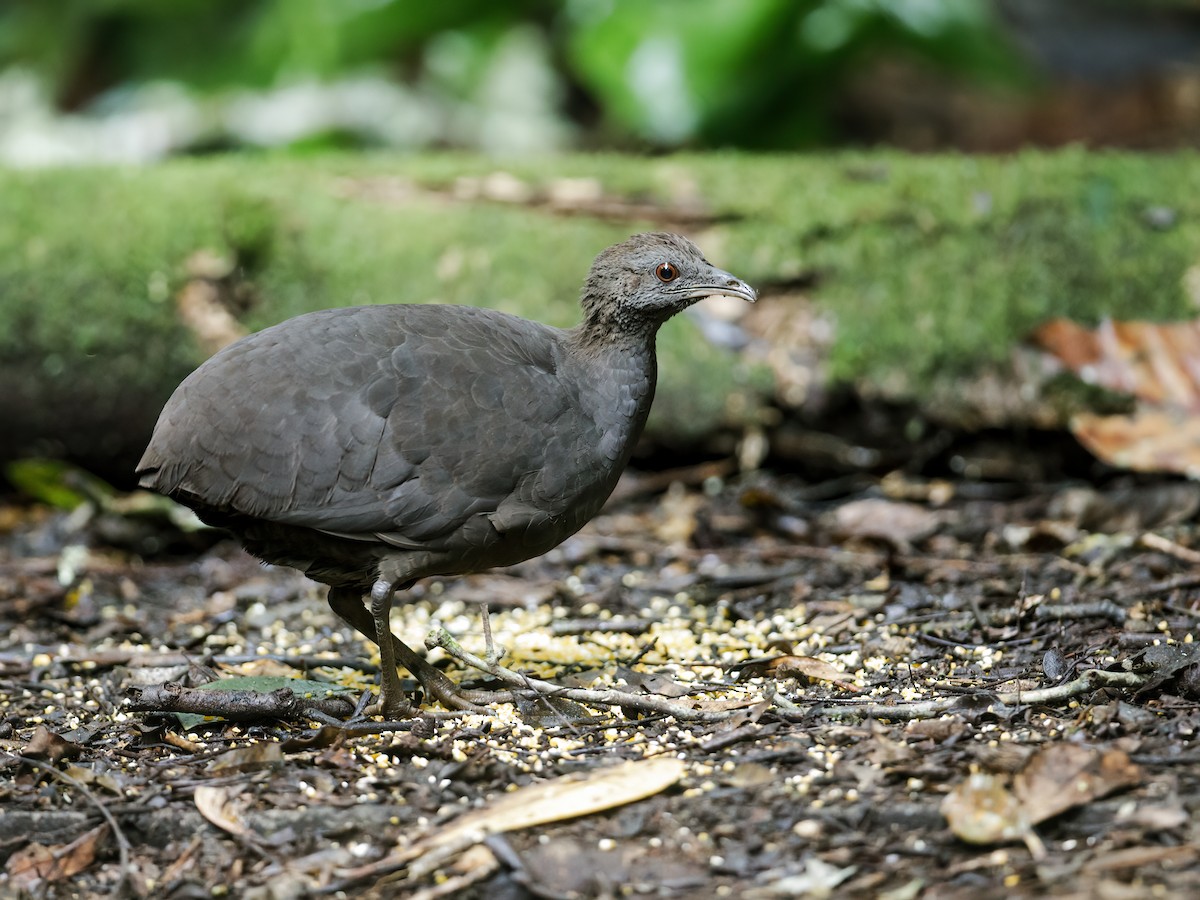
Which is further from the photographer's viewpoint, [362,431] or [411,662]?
[411,662]

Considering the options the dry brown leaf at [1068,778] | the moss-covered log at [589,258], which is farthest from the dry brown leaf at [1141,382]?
the dry brown leaf at [1068,778]

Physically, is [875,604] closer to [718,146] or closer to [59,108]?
[718,146]

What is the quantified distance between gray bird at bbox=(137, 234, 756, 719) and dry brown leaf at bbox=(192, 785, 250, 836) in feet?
2.28

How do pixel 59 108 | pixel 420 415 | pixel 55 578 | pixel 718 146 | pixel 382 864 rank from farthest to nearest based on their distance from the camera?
pixel 59 108
pixel 718 146
pixel 55 578
pixel 420 415
pixel 382 864

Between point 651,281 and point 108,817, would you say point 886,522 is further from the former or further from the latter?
point 108,817

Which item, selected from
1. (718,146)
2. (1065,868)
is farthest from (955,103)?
(1065,868)

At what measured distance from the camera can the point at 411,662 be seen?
3.96m

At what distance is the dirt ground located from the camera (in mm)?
2697

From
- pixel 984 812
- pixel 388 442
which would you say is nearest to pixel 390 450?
pixel 388 442

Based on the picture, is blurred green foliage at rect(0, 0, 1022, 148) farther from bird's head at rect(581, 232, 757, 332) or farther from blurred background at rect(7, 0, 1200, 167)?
bird's head at rect(581, 232, 757, 332)

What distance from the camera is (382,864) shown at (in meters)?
2.75

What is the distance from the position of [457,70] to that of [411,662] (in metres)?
7.06

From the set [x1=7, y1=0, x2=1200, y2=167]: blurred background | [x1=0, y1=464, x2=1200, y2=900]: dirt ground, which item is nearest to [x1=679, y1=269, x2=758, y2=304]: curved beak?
[x1=0, y1=464, x2=1200, y2=900]: dirt ground

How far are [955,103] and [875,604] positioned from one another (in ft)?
32.5
